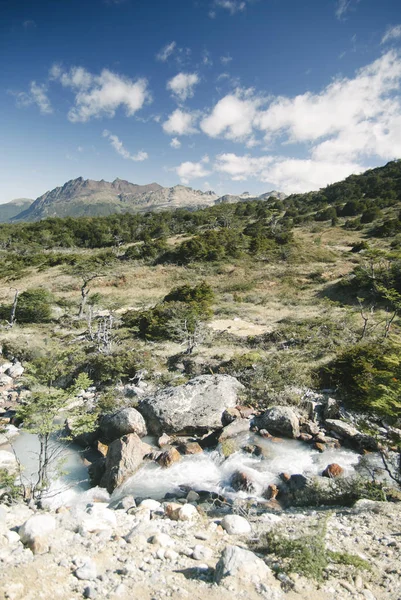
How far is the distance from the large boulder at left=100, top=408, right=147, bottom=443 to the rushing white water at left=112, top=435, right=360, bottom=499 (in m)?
1.52

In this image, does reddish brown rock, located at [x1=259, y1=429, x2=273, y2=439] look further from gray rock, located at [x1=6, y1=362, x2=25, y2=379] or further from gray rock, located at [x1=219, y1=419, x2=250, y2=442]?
gray rock, located at [x1=6, y1=362, x2=25, y2=379]

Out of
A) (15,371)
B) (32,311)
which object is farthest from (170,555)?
(32,311)

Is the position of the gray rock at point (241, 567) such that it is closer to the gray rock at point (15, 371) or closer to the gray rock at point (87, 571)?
the gray rock at point (87, 571)

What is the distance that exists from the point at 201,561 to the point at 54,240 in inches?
2384

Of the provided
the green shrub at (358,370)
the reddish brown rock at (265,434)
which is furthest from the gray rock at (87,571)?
the green shrub at (358,370)

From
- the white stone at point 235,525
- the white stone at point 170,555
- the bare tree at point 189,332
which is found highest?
the bare tree at point 189,332

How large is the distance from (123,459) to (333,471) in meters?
5.76

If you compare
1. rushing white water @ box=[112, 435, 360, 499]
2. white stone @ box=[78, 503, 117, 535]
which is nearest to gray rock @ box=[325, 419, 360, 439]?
rushing white water @ box=[112, 435, 360, 499]

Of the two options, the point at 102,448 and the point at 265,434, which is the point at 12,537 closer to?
the point at 102,448

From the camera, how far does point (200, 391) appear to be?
1198 cm

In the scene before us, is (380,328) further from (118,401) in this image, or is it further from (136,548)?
(136,548)

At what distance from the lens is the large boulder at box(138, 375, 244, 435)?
10914mm

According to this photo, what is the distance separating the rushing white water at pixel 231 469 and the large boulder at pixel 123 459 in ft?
0.66

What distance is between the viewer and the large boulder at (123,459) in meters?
8.55
